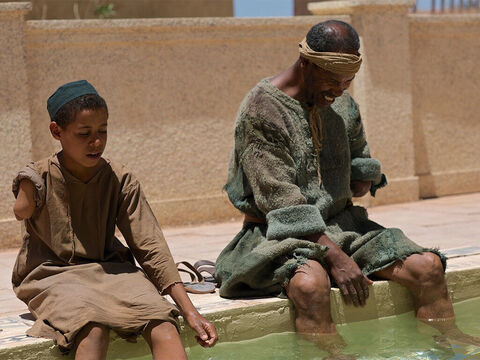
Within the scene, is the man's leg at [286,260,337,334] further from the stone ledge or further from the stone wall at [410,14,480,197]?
the stone wall at [410,14,480,197]

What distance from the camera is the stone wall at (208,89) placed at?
7680mm

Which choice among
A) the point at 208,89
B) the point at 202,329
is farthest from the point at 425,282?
the point at 208,89

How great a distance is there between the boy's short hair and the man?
3.09 ft

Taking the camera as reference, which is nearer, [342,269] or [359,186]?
[342,269]

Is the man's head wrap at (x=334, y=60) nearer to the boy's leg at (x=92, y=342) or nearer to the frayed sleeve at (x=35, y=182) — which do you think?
the frayed sleeve at (x=35, y=182)

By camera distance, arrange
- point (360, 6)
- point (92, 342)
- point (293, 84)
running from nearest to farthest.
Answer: point (92, 342)
point (293, 84)
point (360, 6)

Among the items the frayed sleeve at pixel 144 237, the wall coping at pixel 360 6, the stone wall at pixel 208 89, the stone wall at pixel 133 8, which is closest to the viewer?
the frayed sleeve at pixel 144 237

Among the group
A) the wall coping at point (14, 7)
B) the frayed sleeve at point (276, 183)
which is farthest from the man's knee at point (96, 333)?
the wall coping at point (14, 7)

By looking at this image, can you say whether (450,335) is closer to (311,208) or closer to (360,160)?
(311,208)

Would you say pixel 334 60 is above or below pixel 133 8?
above

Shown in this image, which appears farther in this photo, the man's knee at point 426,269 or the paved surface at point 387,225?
the man's knee at point 426,269

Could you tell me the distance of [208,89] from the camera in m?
8.45

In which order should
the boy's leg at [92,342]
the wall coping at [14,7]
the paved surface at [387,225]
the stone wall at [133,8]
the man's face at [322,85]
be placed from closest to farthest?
the boy's leg at [92,342] < the paved surface at [387,225] < the man's face at [322,85] < the wall coping at [14,7] < the stone wall at [133,8]

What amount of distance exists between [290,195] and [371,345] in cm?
82
